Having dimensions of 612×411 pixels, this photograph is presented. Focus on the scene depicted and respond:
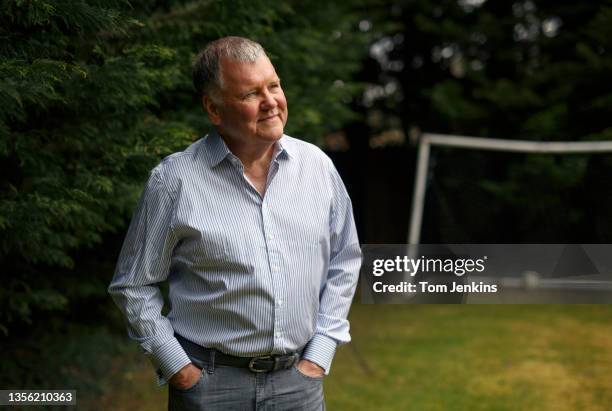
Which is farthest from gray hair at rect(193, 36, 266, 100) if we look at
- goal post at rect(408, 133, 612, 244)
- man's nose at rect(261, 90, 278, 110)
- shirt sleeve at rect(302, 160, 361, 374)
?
goal post at rect(408, 133, 612, 244)

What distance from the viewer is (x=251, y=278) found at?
7.86ft

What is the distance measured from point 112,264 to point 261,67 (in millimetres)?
3865

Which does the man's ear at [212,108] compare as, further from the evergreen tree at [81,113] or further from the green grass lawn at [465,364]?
the green grass lawn at [465,364]

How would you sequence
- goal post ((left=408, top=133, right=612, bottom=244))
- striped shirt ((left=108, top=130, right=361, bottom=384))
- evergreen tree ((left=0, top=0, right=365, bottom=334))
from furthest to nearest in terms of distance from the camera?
1. goal post ((left=408, top=133, right=612, bottom=244))
2. evergreen tree ((left=0, top=0, right=365, bottom=334))
3. striped shirt ((left=108, top=130, right=361, bottom=384))

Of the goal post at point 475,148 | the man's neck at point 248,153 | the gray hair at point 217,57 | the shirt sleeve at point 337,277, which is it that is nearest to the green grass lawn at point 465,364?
the goal post at point 475,148

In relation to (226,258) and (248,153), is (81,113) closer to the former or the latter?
(248,153)

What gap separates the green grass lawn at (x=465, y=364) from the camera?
19.6 feet

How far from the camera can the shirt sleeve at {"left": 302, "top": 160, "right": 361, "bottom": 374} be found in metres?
2.60

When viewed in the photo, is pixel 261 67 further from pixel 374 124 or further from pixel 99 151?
pixel 374 124

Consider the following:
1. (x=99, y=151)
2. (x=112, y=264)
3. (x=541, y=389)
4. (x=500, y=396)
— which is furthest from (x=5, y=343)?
(x=541, y=389)

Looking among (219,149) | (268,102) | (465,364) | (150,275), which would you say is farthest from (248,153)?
(465,364)

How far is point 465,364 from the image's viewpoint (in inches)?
277

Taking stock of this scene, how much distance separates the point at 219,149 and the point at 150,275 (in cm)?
43

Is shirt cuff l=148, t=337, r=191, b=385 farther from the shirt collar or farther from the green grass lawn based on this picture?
the green grass lawn
